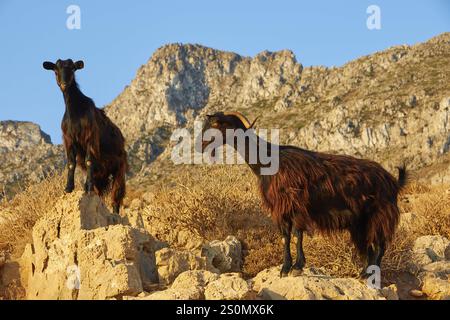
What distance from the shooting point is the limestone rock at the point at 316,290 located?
7.40 metres

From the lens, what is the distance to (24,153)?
104 m

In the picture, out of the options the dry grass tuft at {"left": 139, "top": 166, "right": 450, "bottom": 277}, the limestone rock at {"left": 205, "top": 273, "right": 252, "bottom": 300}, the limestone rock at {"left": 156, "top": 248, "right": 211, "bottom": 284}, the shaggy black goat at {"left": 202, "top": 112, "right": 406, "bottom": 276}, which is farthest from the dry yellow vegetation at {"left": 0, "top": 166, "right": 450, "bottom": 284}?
the limestone rock at {"left": 205, "top": 273, "right": 252, "bottom": 300}

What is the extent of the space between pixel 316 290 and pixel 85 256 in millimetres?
2862

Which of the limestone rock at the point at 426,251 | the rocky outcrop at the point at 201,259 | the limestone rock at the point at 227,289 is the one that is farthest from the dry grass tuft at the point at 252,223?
the limestone rock at the point at 227,289

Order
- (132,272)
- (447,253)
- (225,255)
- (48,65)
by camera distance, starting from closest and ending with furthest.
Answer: (132,272)
(48,65)
(225,255)
(447,253)

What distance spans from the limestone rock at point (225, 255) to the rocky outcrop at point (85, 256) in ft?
3.35

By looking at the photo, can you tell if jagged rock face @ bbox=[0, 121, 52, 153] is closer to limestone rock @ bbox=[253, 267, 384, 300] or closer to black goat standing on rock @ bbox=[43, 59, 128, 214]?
black goat standing on rock @ bbox=[43, 59, 128, 214]

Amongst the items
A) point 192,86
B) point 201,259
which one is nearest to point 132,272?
point 201,259

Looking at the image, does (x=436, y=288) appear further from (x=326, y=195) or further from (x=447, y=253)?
(x=447, y=253)

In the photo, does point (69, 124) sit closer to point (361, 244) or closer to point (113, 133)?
point (113, 133)

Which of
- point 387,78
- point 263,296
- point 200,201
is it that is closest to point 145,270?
point 263,296

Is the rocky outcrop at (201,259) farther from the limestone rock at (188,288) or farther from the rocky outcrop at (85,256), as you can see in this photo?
the limestone rock at (188,288)

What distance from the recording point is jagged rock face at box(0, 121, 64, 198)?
276ft

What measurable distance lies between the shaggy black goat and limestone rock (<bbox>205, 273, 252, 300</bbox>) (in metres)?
1.54
